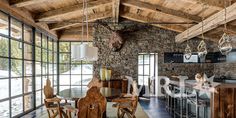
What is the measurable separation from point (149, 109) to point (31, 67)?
13.2 ft

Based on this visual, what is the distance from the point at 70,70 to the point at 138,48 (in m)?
3.23

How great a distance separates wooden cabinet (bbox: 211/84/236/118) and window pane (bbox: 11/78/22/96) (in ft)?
15.2

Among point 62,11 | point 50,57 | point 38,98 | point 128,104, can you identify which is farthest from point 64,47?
point 128,104

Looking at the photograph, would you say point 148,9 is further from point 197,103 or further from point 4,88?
point 4,88

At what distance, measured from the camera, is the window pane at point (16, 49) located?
5.93m

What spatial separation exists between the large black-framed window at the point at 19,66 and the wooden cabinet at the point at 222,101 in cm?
444

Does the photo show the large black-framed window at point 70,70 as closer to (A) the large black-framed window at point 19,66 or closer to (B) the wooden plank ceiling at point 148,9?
(B) the wooden plank ceiling at point 148,9

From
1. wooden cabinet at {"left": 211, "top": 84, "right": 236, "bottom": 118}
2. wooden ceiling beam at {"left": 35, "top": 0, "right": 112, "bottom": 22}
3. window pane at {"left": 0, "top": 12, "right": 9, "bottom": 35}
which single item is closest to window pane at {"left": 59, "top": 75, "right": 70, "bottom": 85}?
wooden ceiling beam at {"left": 35, "top": 0, "right": 112, "bottom": 22}

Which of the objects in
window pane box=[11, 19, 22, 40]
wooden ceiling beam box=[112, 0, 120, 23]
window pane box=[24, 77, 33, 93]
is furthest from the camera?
wooden ceiling beam box=[112, 0, 120, 23]

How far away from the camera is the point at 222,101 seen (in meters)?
4.36

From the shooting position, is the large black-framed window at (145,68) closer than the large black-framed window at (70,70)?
No

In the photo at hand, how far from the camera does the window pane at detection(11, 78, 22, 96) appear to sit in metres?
5.86

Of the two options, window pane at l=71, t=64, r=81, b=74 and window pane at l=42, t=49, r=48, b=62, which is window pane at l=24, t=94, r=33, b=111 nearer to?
window pane at l=42, t=49, r=48, b=62

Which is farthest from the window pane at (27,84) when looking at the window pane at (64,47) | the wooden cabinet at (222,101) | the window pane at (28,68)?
the wooden cabinet at (222,101)
